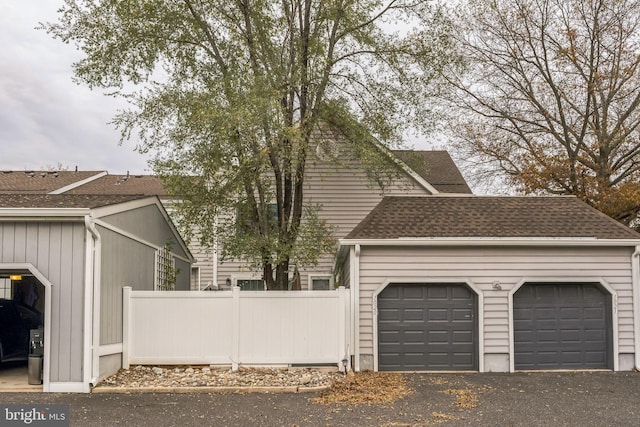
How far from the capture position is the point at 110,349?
10445 millimetres

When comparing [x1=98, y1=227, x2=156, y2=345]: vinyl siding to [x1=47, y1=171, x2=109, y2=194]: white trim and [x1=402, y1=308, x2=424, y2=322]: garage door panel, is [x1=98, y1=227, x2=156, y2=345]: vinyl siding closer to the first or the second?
[x1=402, y1=308, x2=424, y2=322]: garage door panel

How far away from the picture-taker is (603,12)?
69.1 ft

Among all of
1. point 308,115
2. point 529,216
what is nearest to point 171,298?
point 308,115

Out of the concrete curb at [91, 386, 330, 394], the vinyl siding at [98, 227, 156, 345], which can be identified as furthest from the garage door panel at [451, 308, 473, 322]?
the vinyl siding at [98, 227, 156, 345]

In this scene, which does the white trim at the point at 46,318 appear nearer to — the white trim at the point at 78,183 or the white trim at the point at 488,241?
the white trim at the point at 488,241

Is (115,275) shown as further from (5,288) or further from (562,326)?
(562,326)

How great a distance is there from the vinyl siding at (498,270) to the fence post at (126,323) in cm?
443

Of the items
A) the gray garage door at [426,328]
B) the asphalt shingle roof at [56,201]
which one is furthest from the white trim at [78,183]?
the gray garage door at [426,328]

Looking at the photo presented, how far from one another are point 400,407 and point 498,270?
468 cm

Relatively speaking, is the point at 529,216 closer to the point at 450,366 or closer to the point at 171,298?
the point at 450,366

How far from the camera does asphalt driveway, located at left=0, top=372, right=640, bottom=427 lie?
7727 mm

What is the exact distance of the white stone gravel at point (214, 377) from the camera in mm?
10094

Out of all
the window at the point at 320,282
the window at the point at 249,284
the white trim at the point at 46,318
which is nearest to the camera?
the white trim at the point at 46,318

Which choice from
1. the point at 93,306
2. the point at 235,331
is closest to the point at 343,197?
the point at 235,331
